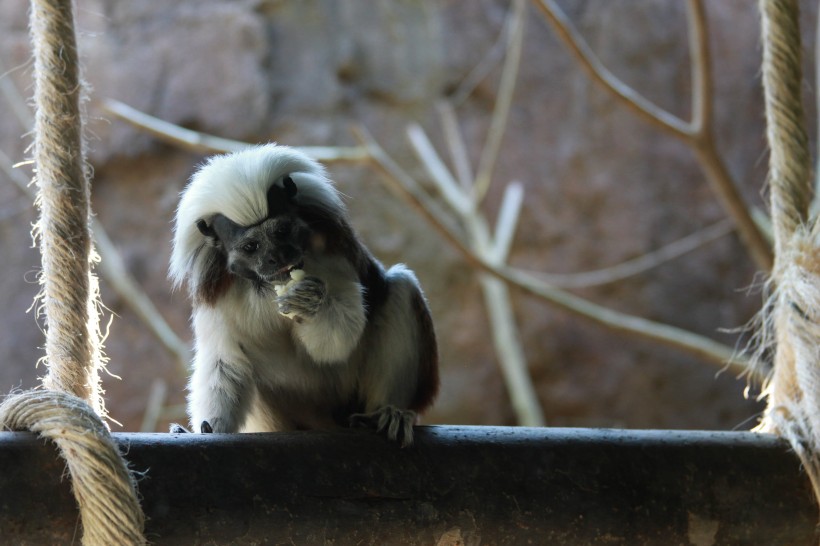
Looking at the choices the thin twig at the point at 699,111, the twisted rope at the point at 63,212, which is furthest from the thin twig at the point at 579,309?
the twisted rope at the point at 63,212

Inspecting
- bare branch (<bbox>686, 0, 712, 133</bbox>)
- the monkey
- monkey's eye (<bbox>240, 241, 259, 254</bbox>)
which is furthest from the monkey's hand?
bare branch (<bbox>686, 0, 712, 133</bbox>)

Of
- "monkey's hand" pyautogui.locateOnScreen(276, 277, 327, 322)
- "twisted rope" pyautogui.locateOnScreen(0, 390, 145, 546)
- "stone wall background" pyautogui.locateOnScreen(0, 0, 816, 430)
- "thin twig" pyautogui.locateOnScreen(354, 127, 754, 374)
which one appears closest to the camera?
"twisted rope" pyautogui.locateOnScreen(0, 390, 145, 546)

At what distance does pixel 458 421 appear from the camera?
24.6 feet

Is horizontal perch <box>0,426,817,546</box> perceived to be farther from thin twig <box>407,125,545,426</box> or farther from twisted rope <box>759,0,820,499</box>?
thin twig <box>407,125,545,426</box>

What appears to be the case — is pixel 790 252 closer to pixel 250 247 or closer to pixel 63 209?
pixel 250 247

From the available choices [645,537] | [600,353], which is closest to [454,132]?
[600,353]

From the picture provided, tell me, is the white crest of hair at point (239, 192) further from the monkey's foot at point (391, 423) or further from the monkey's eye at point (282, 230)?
the monkey's foot at point (391, 423)

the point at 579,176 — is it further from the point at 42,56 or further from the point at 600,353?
the point at 42,56

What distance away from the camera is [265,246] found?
8.69 feet

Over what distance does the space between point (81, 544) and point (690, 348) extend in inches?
149

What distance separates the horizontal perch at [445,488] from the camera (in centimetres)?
172

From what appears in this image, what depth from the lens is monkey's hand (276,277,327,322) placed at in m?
2.54

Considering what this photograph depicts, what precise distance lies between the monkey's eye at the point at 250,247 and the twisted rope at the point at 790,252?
1.40 metres

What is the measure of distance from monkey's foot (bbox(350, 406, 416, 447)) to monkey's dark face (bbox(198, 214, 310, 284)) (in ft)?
1.50
